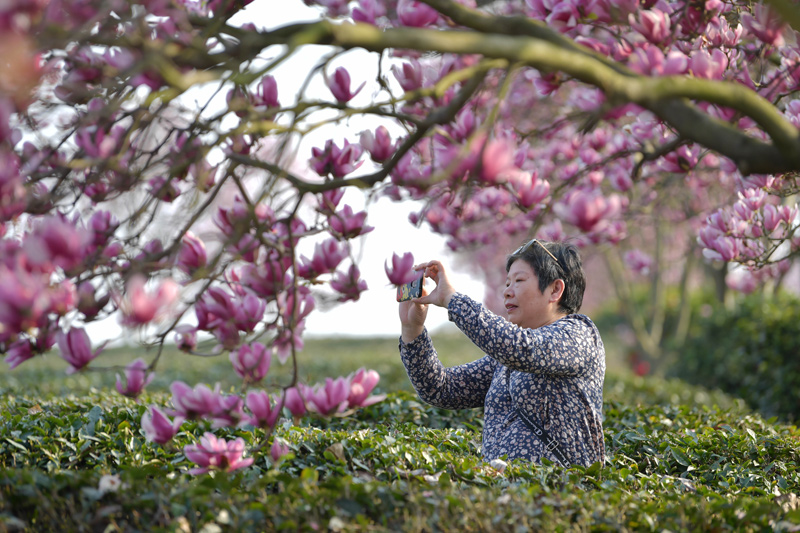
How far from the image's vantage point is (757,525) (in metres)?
2.58

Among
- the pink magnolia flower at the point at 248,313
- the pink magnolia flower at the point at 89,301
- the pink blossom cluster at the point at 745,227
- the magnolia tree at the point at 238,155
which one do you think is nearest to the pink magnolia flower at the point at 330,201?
the magnolia tree at the point at 238,155

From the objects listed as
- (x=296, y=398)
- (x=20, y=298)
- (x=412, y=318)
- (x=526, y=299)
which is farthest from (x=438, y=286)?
(x=20, y=298)

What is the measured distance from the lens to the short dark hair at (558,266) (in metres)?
3.42

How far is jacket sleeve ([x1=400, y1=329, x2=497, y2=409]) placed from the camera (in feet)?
11.9

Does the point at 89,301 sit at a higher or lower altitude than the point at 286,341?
higher

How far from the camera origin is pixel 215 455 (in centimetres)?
236

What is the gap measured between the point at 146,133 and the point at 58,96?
2.08ft

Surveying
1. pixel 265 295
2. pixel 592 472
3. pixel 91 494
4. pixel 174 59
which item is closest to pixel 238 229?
pixel 265 295

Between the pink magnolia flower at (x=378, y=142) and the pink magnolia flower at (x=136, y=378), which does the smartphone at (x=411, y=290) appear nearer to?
the pink magnolia flower at (x=378, y=142)

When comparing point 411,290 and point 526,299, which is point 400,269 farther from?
point 526,299

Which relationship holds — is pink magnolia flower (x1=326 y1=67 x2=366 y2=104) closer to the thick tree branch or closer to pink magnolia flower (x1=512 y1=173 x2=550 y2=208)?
the thick tree branch

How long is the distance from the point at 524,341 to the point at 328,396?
103cm

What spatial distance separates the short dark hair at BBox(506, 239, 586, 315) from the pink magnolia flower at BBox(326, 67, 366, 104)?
4.38ft

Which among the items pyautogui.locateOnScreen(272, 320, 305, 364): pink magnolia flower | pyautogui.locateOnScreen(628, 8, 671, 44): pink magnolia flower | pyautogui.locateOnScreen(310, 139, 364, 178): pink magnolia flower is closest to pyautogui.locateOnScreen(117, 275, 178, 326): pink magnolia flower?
pyautogui.locateOnScreen(272, 320, 305, 364): pink magnolia flower
